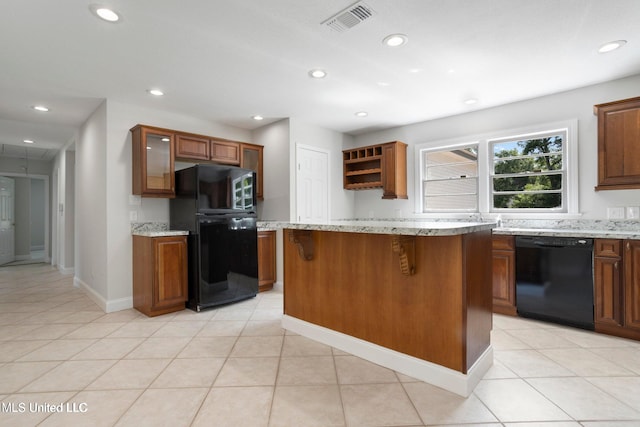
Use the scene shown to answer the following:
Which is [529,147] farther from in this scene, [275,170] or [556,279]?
[275,170]

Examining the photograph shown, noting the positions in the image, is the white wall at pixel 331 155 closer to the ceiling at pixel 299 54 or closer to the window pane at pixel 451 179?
the ceiling at pixel 299 54

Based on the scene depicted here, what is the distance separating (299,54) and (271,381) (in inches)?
102

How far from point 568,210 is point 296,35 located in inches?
139

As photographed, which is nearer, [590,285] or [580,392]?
[580,392]

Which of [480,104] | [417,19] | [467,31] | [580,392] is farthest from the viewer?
[480,104]

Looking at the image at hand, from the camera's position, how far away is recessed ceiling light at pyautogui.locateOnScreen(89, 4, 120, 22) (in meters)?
2.07

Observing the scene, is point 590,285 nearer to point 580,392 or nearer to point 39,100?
point 580,392

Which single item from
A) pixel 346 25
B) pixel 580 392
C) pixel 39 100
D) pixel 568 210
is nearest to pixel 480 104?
pixel 568 210

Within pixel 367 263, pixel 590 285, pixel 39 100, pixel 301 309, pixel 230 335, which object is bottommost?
pixel 230 335

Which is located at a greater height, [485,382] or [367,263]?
[367,263]

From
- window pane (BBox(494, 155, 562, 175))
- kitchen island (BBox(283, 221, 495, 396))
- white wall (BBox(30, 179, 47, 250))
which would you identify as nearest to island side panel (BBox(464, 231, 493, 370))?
kitchen island (BBox(283, 221, 495, 396))

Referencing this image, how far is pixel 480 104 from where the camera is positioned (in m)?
4.01

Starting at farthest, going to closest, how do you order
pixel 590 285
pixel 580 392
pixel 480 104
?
1. pixel 480 104
2. pixel 590 285
3. pixel 580 392

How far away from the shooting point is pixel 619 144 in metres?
3.09
